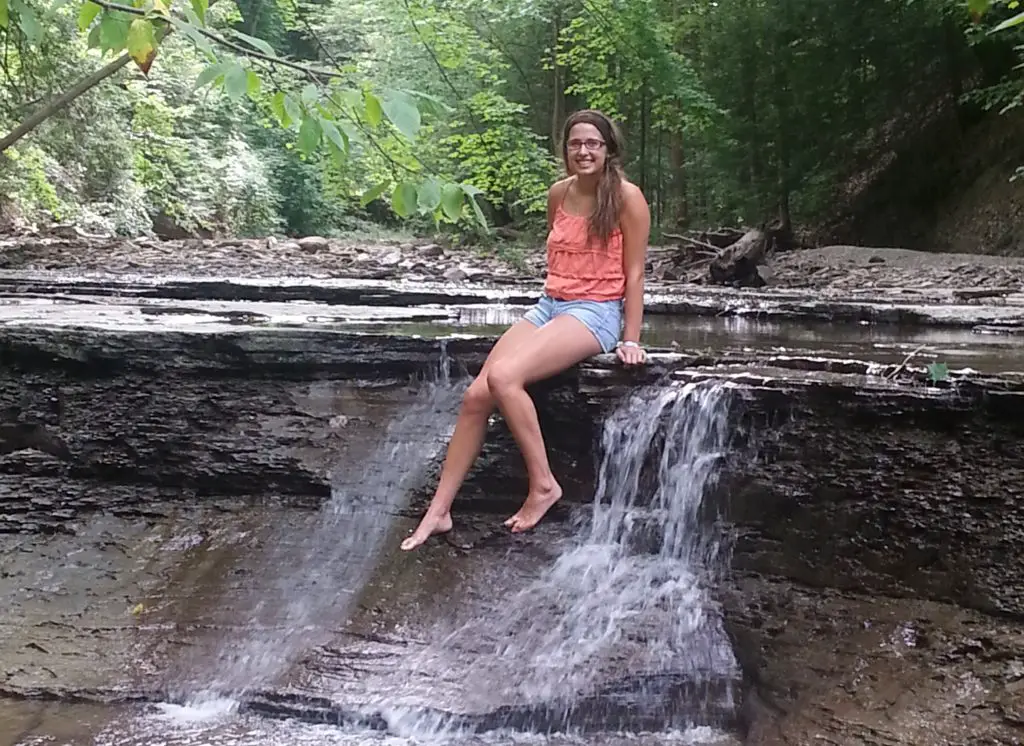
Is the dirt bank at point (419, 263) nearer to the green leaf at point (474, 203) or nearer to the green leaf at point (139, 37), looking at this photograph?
the green leaf at point (474, 203)

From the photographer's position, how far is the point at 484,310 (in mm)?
6820

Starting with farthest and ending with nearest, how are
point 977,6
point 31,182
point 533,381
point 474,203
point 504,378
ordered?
point 31,182
point 533,381
point 504,378
point 474,203
point 977,6

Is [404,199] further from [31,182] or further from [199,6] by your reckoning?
[31,182]

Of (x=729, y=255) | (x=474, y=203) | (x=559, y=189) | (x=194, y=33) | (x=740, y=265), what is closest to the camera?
(x=194, y=33)

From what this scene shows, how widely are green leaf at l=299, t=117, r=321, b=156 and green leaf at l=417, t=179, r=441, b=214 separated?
204 millimetres

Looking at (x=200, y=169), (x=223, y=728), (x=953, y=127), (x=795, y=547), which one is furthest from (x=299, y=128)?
(x=200, y=169)

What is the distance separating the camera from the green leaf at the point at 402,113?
157cm

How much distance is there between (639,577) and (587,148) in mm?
1871

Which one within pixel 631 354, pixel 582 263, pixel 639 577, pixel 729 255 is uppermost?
pixel 729 255

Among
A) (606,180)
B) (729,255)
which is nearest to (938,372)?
(606,180)

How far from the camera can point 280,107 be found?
5.63 ft

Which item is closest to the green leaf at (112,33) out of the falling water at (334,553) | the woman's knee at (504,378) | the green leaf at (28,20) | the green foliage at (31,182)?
the green leaf at (28,20)

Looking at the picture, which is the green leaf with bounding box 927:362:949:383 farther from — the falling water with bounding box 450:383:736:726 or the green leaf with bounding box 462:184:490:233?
the green leaf with bounding box 462:184:490:233

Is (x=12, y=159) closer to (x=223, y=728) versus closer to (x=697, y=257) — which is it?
(x=697, y=257)
